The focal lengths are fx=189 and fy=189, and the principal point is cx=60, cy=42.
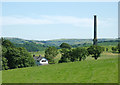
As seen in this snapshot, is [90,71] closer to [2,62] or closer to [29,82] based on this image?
[29,82]

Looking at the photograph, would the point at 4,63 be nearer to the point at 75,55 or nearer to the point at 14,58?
the point at 14,58

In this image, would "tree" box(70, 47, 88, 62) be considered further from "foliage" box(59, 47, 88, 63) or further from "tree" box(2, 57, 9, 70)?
"tree" box(2, 57, 9, 70)

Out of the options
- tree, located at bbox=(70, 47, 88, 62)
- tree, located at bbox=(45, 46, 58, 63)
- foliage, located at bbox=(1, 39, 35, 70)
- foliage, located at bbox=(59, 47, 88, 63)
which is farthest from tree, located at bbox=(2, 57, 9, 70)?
tree, located at bbox=(45, 46, 58, 63)

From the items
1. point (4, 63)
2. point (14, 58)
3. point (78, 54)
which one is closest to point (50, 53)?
point (78, 54)

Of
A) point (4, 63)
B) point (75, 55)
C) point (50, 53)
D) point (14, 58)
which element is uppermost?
point (14, 58)

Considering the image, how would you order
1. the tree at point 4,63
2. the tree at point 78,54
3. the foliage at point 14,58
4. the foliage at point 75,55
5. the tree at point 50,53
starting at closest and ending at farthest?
the tree at point 4,63 → the foliage at point 14,58 → the tree at point 78,54 → the foliage at point 75,55 → the tree at point 50,53

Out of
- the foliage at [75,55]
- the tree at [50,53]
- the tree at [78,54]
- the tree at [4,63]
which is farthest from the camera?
the tree at [50,53]

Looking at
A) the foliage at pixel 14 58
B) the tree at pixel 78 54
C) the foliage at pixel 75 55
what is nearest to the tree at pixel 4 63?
the foliage at pixel 14 58

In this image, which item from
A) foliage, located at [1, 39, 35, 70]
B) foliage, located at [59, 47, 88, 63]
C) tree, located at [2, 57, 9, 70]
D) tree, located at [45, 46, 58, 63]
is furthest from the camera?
tree, located at [45, 46, 58, 63]

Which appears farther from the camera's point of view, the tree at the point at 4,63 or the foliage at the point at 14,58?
the foliage at the point at 14,58

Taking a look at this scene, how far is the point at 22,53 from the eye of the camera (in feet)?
238

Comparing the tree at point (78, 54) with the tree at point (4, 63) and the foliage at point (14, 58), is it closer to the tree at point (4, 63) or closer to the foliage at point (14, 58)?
the foliage at point (14, 58)

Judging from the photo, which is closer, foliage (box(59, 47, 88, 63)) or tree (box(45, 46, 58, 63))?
foliage (box(59, 47, 88, 63))

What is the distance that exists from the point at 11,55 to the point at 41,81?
50113mm
